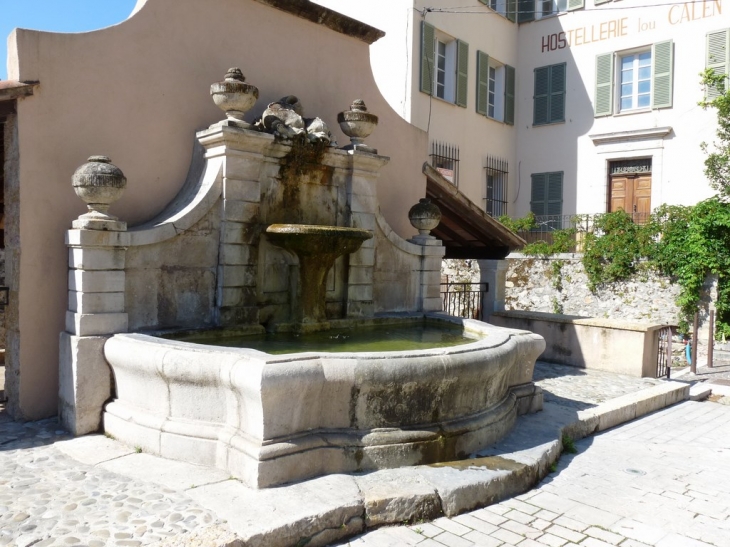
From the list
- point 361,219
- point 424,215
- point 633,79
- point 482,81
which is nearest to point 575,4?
point 633,79

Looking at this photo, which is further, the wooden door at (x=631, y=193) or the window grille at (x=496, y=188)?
the window grille at (x=496, y=188)

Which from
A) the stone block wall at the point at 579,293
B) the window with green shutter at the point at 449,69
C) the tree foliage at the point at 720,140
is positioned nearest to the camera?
the stone block wall at the point at 579,293

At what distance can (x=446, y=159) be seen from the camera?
50.2ft

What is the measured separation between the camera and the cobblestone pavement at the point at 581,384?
23.4 feet

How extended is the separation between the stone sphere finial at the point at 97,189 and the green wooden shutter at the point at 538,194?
1391 cm

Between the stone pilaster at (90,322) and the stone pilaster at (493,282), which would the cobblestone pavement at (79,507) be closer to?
the stone pilaster at (90,322)

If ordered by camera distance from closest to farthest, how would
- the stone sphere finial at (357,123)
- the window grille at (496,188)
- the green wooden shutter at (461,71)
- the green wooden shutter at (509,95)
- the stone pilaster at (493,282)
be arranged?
1. the stone sphere finial at (357,123)
2. the stone pilaster at (493,282)
3. the green wooden shutter at (461,71)
4. the window grille at (496,188)
5. the green wooden shutter at (509,95)

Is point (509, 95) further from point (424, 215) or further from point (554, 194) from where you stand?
point (424, 215)

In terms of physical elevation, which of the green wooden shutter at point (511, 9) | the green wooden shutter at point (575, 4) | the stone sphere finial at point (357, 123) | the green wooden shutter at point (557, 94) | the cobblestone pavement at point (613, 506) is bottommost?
the cobblestone pavement at point (613, 506)

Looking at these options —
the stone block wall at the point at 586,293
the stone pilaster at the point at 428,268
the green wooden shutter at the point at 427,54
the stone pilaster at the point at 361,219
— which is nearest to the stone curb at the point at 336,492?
the stone pilaster at the point at 361,219

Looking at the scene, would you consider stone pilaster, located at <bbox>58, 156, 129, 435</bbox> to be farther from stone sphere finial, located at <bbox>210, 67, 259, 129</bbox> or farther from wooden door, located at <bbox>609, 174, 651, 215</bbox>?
wooden door, located at <bbox>609, 174, 651, 215</bbox>

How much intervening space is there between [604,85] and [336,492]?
1490 centimetres

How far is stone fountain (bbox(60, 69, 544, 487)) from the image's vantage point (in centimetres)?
419

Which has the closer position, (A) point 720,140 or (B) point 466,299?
(B) point 466,299
